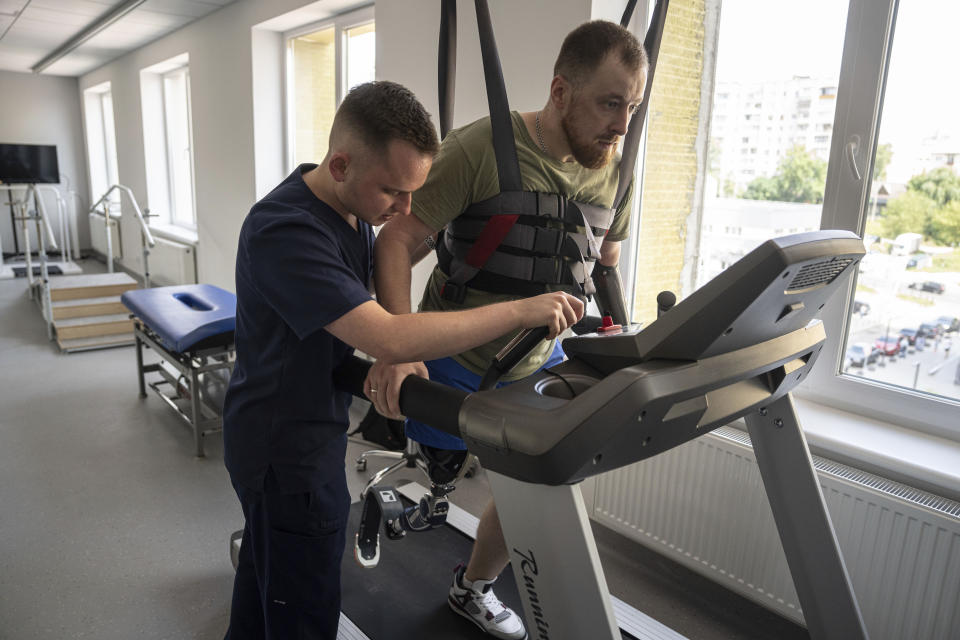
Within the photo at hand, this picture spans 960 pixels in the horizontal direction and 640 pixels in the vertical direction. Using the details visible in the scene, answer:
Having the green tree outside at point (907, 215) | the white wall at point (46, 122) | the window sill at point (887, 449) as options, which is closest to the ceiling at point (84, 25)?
the white wall at point (46, 122)

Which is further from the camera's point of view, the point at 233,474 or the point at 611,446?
the point at 233,474

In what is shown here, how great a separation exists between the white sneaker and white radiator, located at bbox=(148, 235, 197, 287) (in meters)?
5.14

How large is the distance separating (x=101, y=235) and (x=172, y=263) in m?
3.46

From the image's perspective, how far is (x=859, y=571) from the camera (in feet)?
6.13

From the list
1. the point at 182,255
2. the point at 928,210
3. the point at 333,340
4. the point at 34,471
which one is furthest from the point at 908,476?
the point at 182,255

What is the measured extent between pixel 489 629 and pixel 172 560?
1333 millimetres

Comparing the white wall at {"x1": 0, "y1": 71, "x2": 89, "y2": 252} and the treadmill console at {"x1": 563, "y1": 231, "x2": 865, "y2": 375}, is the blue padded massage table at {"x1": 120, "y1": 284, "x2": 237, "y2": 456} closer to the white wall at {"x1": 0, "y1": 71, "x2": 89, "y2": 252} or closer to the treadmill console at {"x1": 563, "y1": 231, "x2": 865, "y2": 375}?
the treadmill console at {"x1": 563, "y1": 231, "x2": 865, "y2": 375}

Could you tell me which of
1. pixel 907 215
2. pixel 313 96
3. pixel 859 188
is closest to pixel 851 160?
pixel 859 188

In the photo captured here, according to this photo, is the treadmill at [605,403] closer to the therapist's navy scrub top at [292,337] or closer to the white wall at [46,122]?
the therapist's navy scrub top at [292,337]

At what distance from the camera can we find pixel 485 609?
1.85 meters

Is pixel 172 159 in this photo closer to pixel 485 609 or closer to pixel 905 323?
pixel 485 609

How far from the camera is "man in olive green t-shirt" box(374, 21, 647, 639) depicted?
135cm

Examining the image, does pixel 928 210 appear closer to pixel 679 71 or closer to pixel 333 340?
pixel 679 71

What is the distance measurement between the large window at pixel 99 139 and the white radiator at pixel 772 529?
9.66m
